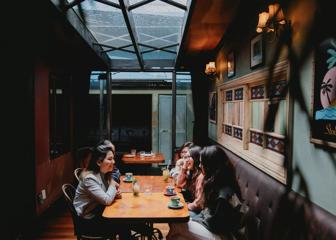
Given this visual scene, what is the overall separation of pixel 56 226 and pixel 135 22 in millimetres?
3307

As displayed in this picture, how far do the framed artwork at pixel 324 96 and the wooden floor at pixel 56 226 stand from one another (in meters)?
2.65

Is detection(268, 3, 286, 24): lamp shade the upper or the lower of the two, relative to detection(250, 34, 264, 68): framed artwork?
upper

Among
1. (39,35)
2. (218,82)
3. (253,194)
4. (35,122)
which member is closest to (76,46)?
(39,35)

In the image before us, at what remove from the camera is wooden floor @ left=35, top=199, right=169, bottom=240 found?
383 centimetres

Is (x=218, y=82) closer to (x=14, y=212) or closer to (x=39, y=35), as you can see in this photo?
(x=39, y=35)

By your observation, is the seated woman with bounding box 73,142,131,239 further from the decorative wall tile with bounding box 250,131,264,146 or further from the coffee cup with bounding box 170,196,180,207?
the decorative wall tile with bounding box 250,131,264,146

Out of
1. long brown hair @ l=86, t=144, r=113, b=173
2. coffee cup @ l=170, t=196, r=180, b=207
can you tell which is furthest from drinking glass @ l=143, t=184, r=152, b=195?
long brown hair @ l=86, t=144, r=113, b=173

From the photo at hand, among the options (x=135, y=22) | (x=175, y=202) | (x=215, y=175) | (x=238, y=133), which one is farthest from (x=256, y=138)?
(x=135, y=22)

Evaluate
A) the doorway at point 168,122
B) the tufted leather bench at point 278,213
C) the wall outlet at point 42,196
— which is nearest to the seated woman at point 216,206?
the tufted leather bench at point 278,213

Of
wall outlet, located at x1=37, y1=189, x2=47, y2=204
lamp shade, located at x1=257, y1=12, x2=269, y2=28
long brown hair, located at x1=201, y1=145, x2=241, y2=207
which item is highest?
lamp shade, located at x1=257, y1=12, x2=269, y2=28

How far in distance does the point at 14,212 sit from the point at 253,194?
322 cm

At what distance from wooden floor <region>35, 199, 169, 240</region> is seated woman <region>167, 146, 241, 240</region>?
4.03 ft

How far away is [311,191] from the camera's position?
199 centimetres

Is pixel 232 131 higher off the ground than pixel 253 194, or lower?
higher
